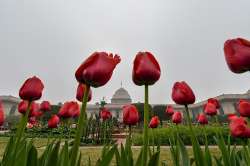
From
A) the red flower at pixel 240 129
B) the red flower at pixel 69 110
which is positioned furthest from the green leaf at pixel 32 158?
the red flower at pixel 240 129

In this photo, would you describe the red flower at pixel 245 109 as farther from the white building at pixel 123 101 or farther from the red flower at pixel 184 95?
the white building at pixel 123 101

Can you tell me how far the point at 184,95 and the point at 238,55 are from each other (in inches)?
20.3

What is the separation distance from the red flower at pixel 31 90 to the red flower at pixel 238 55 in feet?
3.92

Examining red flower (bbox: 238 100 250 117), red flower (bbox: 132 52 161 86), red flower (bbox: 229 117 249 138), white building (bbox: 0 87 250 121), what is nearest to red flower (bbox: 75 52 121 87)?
red flower (bbox: 132 52 161 86)

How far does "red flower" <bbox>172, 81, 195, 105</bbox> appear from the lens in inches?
68.8

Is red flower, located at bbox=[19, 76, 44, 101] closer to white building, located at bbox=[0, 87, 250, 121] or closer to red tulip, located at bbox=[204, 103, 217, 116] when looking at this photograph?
red tulip, located at bbox=[204, 103, 217, 116]

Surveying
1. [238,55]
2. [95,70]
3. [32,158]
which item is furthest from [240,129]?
[32,158]

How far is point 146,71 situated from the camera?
4.09ft

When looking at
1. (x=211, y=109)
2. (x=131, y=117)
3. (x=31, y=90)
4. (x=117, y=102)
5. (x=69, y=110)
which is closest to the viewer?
(x=31, y=90)

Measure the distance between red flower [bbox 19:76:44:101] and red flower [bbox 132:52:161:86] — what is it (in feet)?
2.32

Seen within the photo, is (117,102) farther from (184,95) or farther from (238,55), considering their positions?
(238,55)

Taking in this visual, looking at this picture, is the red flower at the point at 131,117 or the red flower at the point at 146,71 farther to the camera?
the red flower at the point at 131,117

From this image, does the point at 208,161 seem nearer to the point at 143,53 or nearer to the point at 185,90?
the point at 185,90

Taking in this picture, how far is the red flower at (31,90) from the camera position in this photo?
159 cm
